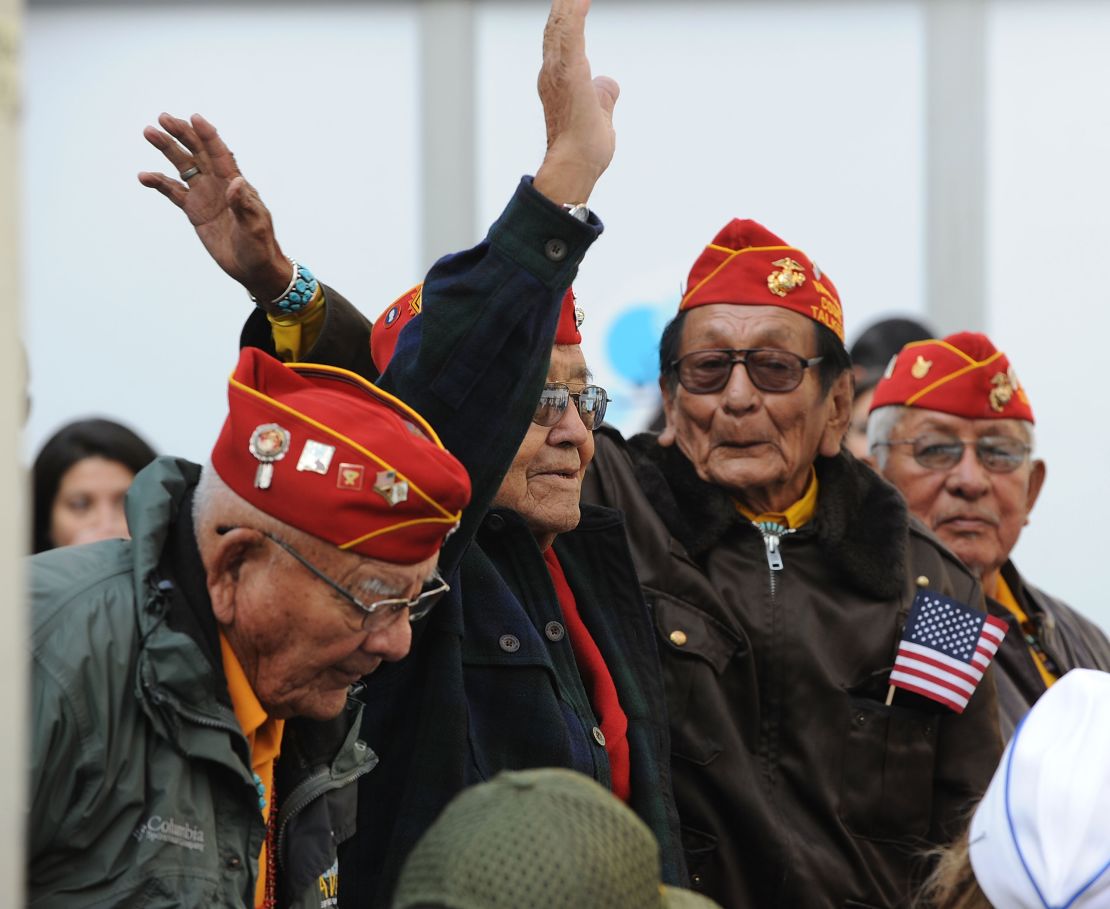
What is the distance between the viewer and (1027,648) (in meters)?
5.06

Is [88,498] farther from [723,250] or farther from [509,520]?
[509,520]

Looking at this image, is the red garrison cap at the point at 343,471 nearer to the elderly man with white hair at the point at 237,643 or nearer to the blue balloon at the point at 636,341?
the elderly man with white hair at the point at 237,643

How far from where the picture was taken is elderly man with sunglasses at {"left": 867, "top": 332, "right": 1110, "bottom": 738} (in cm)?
525

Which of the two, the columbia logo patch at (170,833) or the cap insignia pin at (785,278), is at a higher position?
A: the cap insignia pin at (785,278)

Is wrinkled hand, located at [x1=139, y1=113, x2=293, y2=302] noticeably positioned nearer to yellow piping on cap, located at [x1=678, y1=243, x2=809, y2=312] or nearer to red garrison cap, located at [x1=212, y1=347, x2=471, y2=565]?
red garrison cap, located at [x1=212, y1=347, x2=471, y2=565]

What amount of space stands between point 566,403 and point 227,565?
1136 mm

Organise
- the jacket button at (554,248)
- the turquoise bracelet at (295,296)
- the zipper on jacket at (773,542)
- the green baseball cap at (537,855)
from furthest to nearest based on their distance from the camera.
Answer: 1. the zipper on jacket at (773,542)
2. the turquoise bracelet at (295,296)
3. the jacket button at (554,248)
4. the green baseball cap at (537,855)

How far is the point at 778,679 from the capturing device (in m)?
4.10

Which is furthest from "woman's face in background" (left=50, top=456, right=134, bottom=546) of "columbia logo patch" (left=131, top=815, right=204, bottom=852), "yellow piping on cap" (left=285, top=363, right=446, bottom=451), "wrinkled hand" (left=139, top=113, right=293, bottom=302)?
"columbia logo patch" (left=131, top=815, right=204, bottom=852)

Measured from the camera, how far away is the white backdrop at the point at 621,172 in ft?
24.3

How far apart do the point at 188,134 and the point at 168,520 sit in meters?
1.06

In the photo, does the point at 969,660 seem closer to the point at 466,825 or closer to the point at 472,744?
the point at 472,744

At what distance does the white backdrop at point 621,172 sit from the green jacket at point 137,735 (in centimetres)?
470

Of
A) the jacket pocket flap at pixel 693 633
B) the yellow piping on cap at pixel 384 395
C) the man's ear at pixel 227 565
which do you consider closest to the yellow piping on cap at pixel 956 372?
the jacket pocket flap at pixel 693 633
